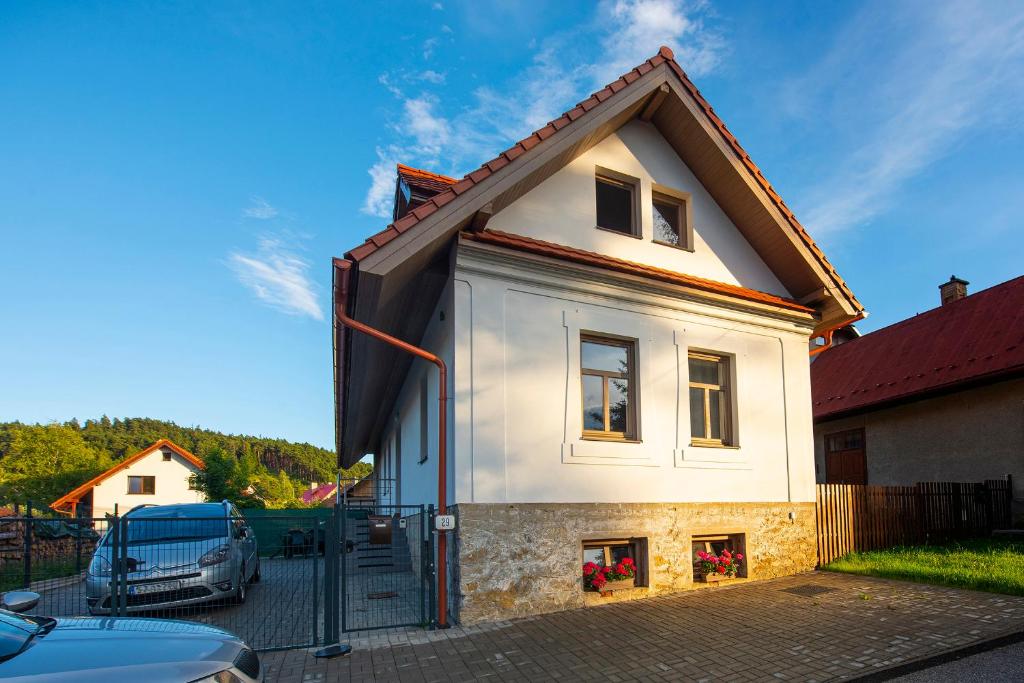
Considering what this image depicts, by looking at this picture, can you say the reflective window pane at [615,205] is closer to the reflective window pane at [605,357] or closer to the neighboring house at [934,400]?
the reflective window pane at [605,357]

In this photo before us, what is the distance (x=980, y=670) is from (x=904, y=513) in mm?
7514

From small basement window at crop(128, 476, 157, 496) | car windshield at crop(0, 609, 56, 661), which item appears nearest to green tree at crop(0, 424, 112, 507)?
small basement window at crop(128, 476, 157, 496)

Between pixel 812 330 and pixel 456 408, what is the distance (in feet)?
24.7

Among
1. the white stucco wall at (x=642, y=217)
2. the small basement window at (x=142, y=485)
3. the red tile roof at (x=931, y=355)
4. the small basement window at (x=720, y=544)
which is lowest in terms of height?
the small basement window at (x=142, y=485)

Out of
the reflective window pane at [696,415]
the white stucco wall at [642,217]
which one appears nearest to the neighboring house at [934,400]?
the white stucco wall at [642,217]

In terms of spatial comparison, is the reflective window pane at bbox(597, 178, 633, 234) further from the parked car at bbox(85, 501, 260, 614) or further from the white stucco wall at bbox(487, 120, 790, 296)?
the parked car at bbox(85, 501, 260, 614)

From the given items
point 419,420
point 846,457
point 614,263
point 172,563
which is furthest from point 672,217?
point 846,457

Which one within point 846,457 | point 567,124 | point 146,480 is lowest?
point 146,480

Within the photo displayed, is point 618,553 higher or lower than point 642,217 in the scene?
lower

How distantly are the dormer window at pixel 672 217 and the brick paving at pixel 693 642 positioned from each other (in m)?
5.89

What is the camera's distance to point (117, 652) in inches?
140

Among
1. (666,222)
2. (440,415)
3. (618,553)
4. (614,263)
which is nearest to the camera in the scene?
(440,415)

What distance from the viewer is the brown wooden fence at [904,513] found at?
11.2 metres

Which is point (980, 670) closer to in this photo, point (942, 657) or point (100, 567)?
point (942, 657)
